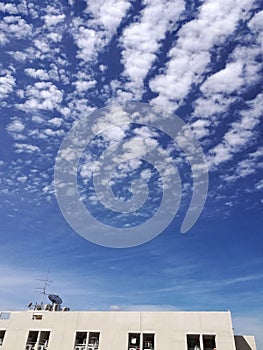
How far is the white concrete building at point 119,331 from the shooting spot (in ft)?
131

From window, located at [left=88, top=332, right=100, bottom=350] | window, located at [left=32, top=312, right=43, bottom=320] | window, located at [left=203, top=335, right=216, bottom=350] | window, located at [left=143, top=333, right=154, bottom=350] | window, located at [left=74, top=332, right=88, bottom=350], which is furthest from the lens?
window, located at [left=32, top=312, right=43, bottom=320]

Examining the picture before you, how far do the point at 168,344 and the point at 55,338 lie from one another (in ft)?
48.1

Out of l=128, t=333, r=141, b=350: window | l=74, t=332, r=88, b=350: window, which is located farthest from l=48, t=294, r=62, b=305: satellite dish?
l=128, t=333, r=141, b=350: window

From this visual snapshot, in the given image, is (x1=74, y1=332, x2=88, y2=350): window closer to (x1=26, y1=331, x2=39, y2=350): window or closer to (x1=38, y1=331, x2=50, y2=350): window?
→ (x1=38, y1=331, x2=50, y2=350): window

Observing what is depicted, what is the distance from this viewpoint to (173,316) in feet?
137

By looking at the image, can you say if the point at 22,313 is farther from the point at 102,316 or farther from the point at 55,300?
the point at 102,316

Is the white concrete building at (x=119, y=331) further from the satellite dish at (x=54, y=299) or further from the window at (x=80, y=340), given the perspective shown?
the satellite dish at (x=54, y=299)

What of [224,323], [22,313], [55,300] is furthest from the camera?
[55,300]

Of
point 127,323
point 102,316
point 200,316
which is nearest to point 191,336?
point 200,316

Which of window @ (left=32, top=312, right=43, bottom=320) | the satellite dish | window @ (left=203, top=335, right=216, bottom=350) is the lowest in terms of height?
window @ (left=203, top=335, right=216, bottom=350)

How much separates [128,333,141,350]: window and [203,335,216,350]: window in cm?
807

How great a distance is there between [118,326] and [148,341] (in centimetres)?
418

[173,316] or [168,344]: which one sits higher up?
[173,316]

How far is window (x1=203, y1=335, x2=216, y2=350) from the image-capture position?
3960 centimetres
